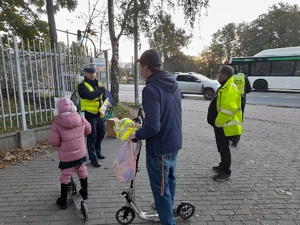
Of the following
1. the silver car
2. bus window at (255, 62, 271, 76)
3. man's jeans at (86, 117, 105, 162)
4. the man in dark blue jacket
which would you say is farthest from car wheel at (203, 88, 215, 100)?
the man in dark blue jacket

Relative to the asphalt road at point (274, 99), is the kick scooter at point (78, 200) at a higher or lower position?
higher

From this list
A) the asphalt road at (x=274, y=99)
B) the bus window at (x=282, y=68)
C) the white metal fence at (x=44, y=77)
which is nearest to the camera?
the white metal fence at (x=44, y=77)

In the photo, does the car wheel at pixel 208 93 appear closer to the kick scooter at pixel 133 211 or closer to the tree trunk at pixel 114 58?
the tree trunk at pixel 114 58

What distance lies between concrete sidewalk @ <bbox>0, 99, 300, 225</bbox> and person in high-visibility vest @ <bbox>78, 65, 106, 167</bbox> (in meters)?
0.46

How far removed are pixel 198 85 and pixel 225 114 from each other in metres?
13.6

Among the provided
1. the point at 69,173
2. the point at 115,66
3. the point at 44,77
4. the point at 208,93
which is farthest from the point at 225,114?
the point at 208,93

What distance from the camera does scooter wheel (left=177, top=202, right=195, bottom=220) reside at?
9.35 ft

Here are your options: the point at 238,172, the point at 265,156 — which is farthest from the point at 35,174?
the point at 265,156

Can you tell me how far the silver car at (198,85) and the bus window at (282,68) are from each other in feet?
19.1

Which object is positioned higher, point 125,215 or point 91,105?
point 91,105

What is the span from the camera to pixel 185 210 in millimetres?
2873

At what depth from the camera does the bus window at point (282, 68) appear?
18297mm

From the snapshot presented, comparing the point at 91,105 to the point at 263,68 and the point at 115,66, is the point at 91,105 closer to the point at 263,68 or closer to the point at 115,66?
the point at 115,66

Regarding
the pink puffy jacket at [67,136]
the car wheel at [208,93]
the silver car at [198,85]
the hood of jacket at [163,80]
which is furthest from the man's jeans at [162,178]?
the car wheel at [208,93]
